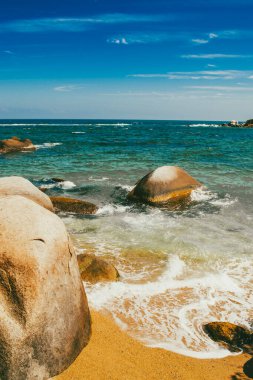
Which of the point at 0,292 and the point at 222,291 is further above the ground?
the point at 0,292

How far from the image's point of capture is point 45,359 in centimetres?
448

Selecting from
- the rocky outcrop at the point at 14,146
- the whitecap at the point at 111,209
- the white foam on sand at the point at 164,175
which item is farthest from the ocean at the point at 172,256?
the rocky outcrop at the point at 14,146

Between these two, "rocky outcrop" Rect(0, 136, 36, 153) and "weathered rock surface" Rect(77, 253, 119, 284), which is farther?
"rocky outcrop" Rect(0, 136, 36, 153)

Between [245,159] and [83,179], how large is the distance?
15096 millimetres

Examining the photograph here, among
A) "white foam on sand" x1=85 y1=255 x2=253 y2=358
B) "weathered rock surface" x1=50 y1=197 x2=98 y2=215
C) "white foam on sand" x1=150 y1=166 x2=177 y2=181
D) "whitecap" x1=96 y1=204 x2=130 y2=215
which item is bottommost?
"white foam on sand" x1=85 y1=255 x2=253 y2=358

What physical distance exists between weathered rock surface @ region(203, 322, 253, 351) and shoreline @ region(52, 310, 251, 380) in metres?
0.27

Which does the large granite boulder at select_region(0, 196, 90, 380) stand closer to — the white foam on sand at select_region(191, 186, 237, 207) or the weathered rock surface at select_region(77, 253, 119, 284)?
the weathered rock surface at select_region(77, 253, 119, 284)

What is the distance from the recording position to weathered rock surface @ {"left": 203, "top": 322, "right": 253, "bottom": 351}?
18.7 feet

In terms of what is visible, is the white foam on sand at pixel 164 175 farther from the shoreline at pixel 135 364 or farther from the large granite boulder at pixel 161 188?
the shoreline at pixel 135 364

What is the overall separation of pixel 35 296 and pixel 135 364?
1887 millimetres

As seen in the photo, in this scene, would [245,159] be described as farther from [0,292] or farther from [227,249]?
[0,292]

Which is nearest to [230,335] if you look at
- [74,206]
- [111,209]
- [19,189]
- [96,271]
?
[96,271]

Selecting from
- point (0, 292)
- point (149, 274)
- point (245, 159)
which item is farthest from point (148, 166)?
point (0, 292)

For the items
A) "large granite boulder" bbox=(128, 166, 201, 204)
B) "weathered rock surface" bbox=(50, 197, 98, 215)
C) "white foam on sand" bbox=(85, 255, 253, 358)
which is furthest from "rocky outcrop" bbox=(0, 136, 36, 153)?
"white foam on sand" bbox=(85, 255, 253, 358)
